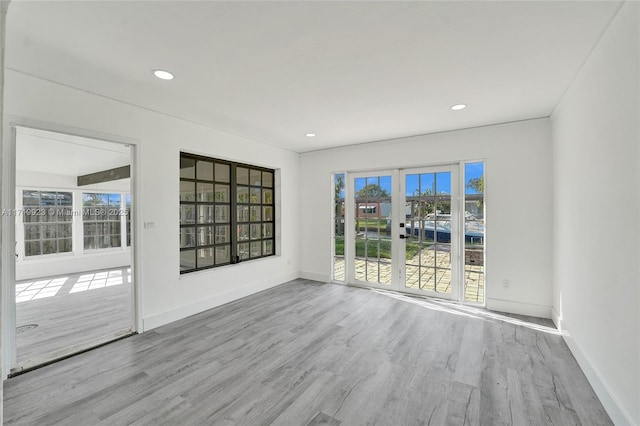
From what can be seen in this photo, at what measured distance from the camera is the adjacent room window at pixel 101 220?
265 inches

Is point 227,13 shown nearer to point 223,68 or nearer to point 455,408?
point 223,68

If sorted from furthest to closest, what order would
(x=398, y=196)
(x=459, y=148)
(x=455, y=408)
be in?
(x=398, y=196)
(x=459, y=148)
(x=455, y=408)

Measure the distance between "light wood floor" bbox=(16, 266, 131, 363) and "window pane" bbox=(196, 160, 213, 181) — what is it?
2073mm

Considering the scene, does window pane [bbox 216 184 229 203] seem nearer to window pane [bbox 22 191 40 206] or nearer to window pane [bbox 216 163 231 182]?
window pane [bbox 216 163 231 182]

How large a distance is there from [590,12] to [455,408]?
8.83 feet

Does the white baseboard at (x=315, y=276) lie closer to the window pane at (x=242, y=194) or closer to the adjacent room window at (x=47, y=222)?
the window pane at (x=242, y=194)

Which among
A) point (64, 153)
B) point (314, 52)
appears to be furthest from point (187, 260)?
point (64, 153)

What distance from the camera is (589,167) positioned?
227 cm

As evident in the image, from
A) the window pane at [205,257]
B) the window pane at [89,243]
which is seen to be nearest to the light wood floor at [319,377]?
the window pane at [205,257]

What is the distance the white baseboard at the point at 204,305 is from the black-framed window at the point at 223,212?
46cm

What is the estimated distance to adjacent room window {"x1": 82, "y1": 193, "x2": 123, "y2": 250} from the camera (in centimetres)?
674

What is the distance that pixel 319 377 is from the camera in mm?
2324

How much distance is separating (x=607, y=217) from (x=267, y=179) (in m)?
4.44

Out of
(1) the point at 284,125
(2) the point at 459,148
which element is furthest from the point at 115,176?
(2) the point at 459,148
